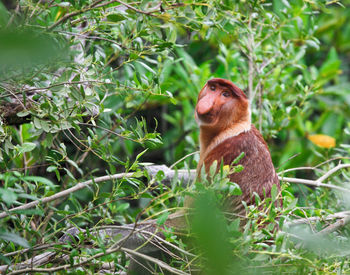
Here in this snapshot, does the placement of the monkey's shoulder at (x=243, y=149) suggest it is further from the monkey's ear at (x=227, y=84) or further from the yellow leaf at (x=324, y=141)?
the yellow leaf at (x=324, y=141)

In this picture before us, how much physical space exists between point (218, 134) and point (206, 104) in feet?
0.58

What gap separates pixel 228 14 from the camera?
196 cm

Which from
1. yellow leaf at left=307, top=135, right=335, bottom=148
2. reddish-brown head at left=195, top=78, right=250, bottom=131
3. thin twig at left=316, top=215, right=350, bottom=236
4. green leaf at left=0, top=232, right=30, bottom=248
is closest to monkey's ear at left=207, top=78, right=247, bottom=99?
reddish-brown head at left=195, top=78, right=250, bottom=131

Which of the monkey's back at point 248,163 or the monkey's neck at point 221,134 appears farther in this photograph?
the monkey's neck at point 221,134

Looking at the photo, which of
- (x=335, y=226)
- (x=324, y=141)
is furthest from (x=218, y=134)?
(x=324, y=141)

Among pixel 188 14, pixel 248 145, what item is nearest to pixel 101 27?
pixel 188 14

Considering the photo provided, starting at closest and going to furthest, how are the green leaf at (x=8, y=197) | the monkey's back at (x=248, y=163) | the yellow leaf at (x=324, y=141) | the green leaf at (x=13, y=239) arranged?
the green leaf at (x=8, y=197) < the green leaf at (x=13, y=239) < the monkey's back at (x=248, y=163) < the yellow leaf at (x=324, y=141)

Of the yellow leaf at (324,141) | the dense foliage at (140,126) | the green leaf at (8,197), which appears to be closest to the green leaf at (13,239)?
the dense foliage at (140,126)

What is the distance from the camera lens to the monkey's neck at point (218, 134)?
6.50ft

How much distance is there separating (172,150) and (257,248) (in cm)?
255

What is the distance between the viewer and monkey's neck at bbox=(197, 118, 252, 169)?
6.50 feet

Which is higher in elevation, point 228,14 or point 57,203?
point 228,14

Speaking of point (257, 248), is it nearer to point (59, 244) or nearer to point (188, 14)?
point (59, 244)

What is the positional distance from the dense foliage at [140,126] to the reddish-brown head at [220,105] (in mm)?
212
